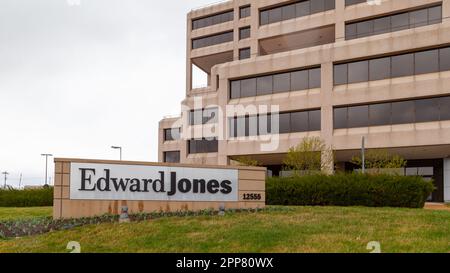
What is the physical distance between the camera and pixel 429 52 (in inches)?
1448

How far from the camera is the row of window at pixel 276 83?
42022mm

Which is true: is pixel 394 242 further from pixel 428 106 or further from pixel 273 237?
pixel 428 106

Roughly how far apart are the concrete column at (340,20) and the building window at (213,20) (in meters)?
19.5

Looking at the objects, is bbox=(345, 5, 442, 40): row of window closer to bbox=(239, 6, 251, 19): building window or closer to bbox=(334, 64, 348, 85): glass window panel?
bbox=(334, 64, 348, 85): glass window panel

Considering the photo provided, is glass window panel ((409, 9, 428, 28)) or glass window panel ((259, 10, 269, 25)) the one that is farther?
glass window panel ((259, 10, 269, 25))

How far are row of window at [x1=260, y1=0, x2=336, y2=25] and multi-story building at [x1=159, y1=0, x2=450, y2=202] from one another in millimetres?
108

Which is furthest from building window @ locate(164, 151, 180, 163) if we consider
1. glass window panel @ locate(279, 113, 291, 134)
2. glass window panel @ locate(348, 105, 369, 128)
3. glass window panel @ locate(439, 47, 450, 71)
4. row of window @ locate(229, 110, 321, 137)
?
glass window panel @ locate(439, 47, 450, 71)

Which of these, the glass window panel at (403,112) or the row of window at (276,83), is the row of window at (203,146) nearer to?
the row of window at (276,83)

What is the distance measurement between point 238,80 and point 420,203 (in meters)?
26.7

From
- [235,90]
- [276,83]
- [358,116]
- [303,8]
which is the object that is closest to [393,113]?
[358,116]

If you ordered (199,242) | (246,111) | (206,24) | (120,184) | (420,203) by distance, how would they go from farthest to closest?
(206,24) → (246,111) → (420,203) → (120,184) → (199,242)

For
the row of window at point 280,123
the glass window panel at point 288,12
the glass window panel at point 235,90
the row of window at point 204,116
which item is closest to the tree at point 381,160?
the row of window at point 280,123

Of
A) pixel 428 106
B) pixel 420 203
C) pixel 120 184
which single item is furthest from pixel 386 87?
pixel 120 184

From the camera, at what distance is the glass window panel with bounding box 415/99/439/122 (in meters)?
36.1
